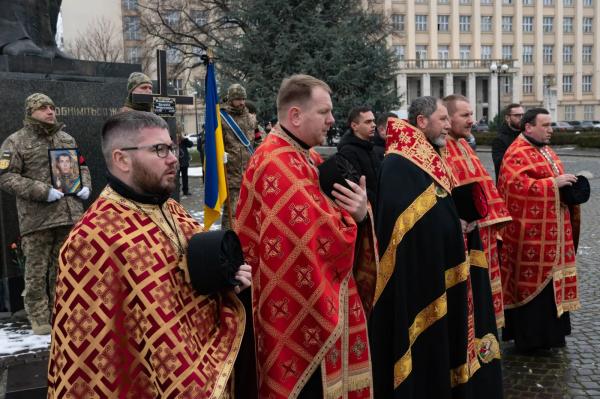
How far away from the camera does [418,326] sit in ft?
13.3

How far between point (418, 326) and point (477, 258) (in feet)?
2.68

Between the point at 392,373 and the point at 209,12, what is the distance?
25.9 m

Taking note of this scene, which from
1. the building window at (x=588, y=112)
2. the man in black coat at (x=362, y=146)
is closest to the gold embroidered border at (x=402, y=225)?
the man in black coat at (x=362, y=146)

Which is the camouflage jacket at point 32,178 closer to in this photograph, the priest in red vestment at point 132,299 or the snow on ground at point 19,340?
the snow on ground at point 19,340

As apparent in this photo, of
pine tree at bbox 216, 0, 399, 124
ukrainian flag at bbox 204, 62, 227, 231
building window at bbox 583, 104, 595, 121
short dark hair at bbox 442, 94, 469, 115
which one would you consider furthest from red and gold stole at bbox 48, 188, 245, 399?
building window at bbox 583, 104, 595, 121

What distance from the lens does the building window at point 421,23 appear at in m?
75.1

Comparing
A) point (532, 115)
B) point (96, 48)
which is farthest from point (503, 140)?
point (96, 48)

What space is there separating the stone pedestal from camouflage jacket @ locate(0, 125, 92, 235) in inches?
23.4

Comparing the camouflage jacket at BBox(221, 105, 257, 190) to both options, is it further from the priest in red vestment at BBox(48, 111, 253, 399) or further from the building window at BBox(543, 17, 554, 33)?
the building window at BBox(543, 17, 554, 33)

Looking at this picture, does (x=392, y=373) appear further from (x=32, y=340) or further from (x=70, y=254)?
(x=32, y=340)

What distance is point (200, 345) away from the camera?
242 cm

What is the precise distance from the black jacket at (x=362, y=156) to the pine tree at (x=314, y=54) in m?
10.5

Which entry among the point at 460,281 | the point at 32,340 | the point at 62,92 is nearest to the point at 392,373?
the point at 460,281

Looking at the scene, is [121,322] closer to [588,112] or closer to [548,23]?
[548,23]
